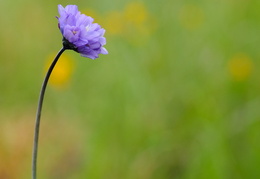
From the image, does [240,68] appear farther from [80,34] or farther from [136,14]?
[80,34]

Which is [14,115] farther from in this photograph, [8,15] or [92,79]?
[8,15]

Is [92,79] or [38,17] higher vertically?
A: [38,17]

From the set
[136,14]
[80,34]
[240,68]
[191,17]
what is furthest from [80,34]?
[191,17]

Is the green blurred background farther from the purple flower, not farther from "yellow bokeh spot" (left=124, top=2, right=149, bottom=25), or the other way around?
the purple flower

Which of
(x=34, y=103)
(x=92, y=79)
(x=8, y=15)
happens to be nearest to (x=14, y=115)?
(x=34, y=103)

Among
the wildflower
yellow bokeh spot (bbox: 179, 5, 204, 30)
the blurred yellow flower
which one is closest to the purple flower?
the wildflower

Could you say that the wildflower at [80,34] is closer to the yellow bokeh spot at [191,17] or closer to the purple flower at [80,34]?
the purple flower at [80,34]

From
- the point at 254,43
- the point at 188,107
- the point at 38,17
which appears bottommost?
the point at 188,107

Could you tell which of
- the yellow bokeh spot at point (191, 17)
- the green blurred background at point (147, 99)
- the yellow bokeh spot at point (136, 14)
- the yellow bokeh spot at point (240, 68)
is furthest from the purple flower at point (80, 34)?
the yellow bokeh spot at point (191, 17)
